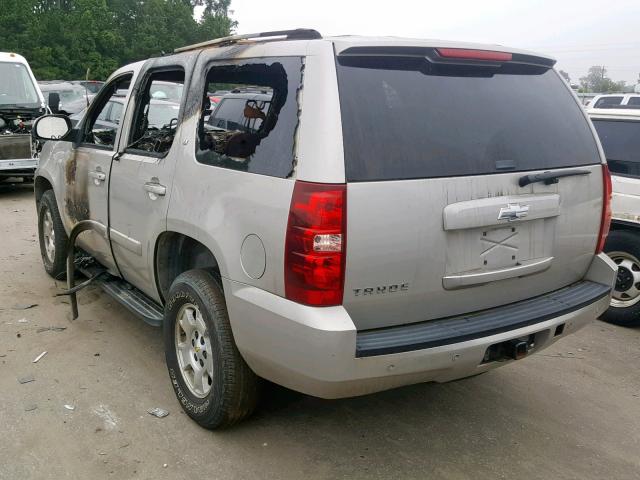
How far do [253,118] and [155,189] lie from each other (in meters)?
0.85

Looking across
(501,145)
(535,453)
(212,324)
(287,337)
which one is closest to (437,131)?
(501,145)

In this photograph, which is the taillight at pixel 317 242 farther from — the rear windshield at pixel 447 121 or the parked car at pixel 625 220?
the parked car at pixel 625 220

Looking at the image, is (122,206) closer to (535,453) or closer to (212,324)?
(212,324)

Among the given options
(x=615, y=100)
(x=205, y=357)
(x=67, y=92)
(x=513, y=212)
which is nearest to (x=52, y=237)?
(x=205, y=357)

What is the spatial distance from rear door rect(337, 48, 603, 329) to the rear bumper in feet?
0.53

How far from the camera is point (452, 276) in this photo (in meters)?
2.66

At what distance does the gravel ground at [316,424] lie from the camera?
2932mm

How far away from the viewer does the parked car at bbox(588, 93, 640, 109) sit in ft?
50.2

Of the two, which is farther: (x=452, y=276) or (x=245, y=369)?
(x=245, y=369)

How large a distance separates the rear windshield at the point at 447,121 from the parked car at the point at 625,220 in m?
2.08

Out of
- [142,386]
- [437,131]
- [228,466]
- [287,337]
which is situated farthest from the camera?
[142,386]

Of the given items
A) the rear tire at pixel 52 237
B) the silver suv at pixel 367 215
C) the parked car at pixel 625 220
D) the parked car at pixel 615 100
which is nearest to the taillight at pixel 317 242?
the silver suv at pixel 367 215

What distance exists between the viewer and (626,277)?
16.5 ft

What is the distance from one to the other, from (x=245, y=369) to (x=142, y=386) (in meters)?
1.09
